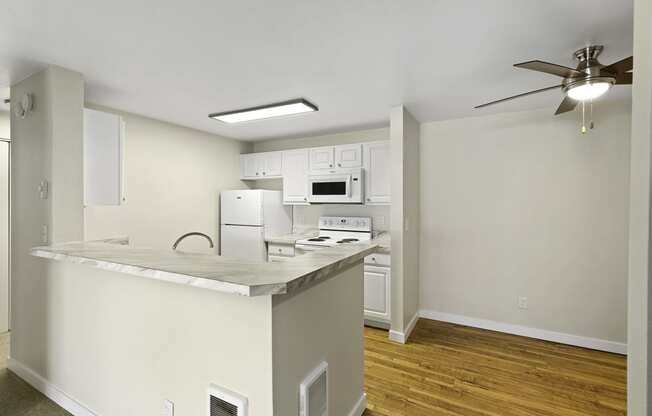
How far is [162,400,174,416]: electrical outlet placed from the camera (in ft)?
4.89

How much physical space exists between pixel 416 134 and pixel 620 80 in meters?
1.89

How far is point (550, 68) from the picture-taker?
1700mm

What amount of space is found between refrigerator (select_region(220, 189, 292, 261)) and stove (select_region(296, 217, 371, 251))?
0.60m

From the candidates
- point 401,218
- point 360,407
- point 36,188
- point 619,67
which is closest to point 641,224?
point 619,67

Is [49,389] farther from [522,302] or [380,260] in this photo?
[522,302]

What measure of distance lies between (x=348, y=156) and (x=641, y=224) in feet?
10.8

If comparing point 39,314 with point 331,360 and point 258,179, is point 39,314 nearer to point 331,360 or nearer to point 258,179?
point 331,360

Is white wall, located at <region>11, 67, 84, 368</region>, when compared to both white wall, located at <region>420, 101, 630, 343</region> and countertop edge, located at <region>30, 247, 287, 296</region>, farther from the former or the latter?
white wall, located at <region>420, 101, 630, 343</region>

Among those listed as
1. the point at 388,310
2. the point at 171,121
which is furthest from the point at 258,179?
the point at 388,310

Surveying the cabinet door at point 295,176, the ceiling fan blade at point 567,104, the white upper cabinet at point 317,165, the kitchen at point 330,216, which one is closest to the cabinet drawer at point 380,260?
the kitchen at point 330,216

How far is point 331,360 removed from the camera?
5.35 feet

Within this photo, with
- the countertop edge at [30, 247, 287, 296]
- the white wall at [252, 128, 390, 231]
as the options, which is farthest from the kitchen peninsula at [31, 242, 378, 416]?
the white wall at [252, 128, 390, 231]

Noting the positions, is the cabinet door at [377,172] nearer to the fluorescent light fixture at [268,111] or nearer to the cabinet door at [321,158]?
the cabinet door at [321,158]

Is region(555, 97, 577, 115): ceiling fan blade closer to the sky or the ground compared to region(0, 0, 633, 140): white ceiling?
closer to the ground
